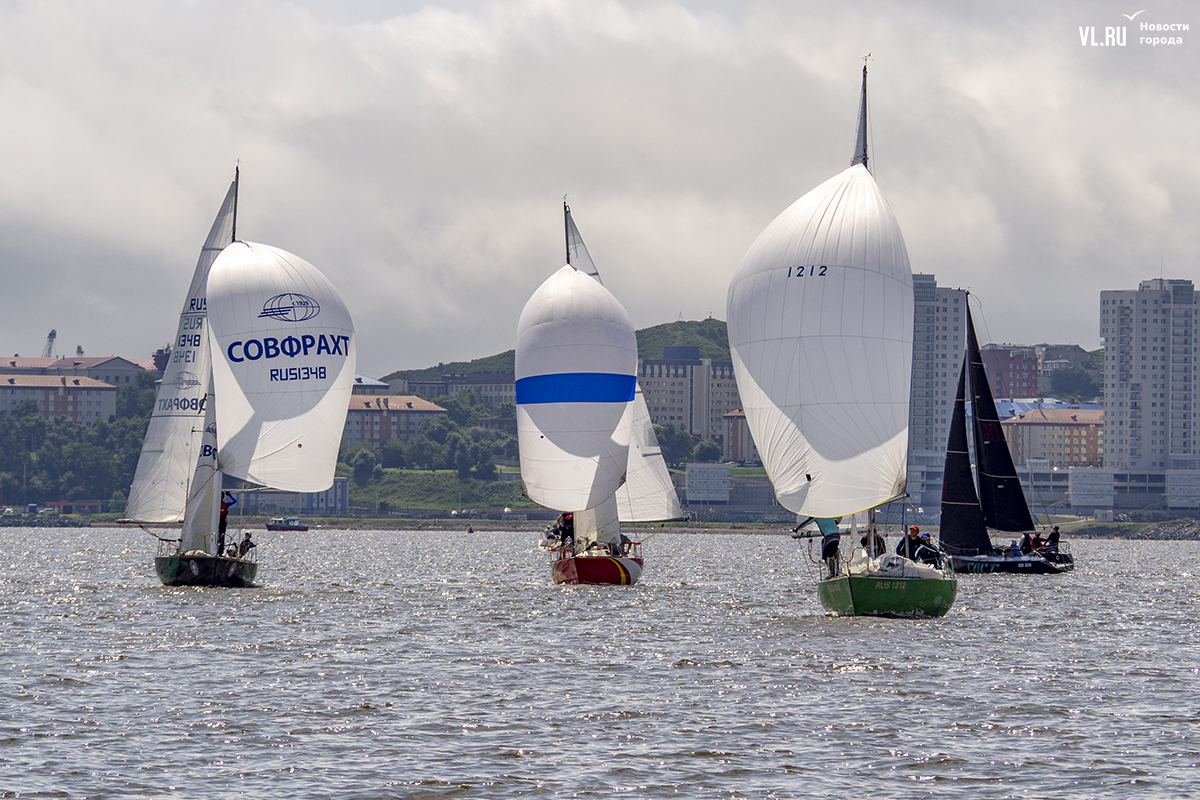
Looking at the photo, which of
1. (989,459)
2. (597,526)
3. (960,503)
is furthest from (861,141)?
(989,459)

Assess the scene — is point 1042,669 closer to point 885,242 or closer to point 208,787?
point 885,242

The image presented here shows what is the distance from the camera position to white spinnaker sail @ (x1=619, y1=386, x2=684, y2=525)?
1948 inches

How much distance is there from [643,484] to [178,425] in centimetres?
1527

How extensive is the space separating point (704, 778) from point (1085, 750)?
504cm

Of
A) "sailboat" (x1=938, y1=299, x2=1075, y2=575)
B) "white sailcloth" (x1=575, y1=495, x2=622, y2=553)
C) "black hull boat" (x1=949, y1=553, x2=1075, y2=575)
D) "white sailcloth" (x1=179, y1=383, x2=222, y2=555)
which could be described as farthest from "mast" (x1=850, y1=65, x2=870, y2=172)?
"black hull boat" (x1=949, y1=553, x2=1075, y2=575)

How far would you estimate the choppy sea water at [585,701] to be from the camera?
649 inches

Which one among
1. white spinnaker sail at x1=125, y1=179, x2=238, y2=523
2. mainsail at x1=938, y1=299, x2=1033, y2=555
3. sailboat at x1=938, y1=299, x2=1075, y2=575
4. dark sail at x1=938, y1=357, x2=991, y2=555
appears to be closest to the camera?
white spinnaker sail at x1=125, y1=179, x2=238, y2=523

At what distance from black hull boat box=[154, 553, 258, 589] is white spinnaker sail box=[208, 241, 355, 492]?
9.65 ft

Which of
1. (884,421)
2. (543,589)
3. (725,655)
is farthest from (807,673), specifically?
(543,589)

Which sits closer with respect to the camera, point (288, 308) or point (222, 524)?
point (288, 308)

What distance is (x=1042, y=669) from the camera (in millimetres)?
26188

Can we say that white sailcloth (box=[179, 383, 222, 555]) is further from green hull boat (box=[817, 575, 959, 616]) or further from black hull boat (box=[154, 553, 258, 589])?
green hull boat (box=[817, 575, 959, 616])

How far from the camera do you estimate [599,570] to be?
1752 inches

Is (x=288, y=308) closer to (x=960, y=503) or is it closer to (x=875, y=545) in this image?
(x=875, y=545)
